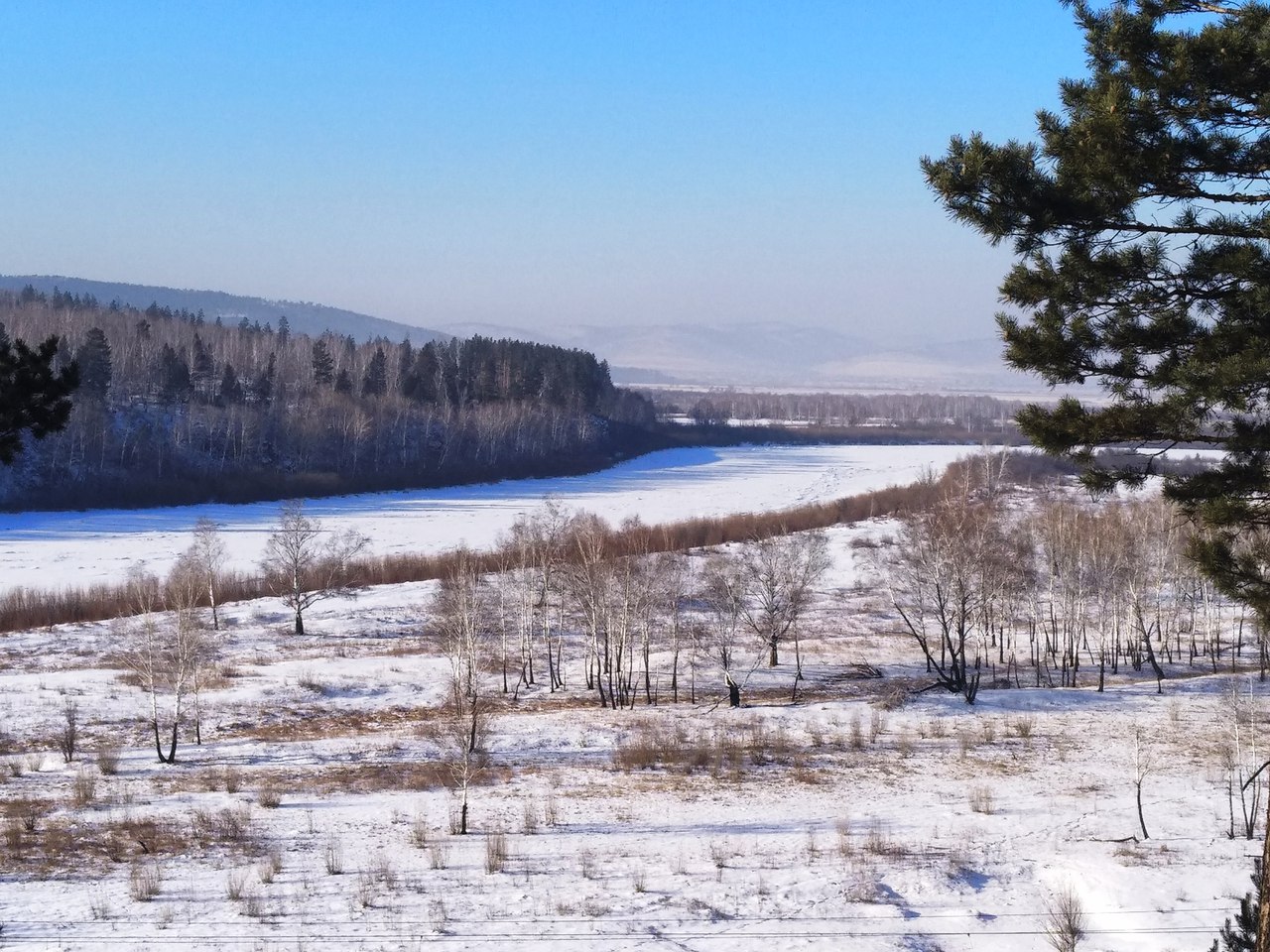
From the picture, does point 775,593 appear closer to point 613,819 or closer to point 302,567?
point 613,819

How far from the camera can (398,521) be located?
235ft

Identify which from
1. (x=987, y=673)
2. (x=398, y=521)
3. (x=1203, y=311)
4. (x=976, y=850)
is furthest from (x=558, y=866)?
(x=398, y=521)

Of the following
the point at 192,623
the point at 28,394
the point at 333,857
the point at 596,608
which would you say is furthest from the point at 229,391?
the point at 28,394

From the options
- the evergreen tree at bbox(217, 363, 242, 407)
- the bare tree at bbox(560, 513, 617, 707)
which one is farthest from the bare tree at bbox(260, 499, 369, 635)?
the evergreen tree at bbox(217, 363, 242, 407)

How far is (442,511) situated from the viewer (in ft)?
255

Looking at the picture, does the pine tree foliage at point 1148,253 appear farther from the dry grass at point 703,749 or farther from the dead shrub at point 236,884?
the dry grass at point 703,749

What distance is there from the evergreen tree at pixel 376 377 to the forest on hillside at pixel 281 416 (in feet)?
0.59

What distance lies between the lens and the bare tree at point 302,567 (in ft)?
146

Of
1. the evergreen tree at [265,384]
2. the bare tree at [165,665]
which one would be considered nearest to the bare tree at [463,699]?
the bare tree at [165,665]

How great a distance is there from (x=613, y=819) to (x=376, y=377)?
10014 cm

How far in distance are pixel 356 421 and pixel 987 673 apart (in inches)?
2846

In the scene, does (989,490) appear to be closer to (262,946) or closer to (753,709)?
(753,709)

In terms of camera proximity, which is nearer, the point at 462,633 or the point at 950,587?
the point at 462,633

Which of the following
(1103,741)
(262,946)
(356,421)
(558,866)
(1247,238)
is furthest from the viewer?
(356,421)
